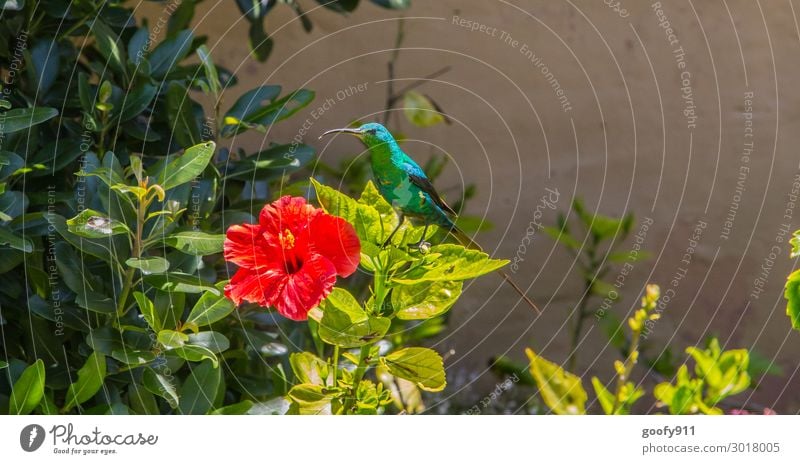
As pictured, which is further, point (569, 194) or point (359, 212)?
point (569, 194)

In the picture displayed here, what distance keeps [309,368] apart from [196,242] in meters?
0.14

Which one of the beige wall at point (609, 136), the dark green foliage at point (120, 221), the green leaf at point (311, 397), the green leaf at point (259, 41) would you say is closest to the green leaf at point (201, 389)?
the dark green foliage at point (120, 221)

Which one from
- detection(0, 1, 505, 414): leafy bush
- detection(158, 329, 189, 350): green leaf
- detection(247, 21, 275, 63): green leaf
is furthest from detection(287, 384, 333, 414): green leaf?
detection(247, 21, 275, 63): green leaf

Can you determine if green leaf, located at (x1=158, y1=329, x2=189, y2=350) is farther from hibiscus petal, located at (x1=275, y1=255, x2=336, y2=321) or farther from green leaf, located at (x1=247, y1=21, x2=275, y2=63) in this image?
green leaf, located at (x1=247, y1=21, x2=275, y2=63)

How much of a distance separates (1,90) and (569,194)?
947 millimetres

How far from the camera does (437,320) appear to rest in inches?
57.9

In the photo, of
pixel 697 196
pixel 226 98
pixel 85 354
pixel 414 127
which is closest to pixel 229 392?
pixel 85 354

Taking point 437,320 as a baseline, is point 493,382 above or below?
below

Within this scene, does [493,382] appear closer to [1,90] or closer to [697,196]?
[697,196]

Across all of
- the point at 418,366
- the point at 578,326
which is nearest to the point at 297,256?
the point at 418,366

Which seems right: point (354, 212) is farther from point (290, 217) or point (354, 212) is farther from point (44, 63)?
point (44, 63)

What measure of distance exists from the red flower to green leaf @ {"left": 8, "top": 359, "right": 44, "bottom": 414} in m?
0.21

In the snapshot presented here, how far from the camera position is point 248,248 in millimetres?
754

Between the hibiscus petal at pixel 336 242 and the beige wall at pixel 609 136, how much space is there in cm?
76
